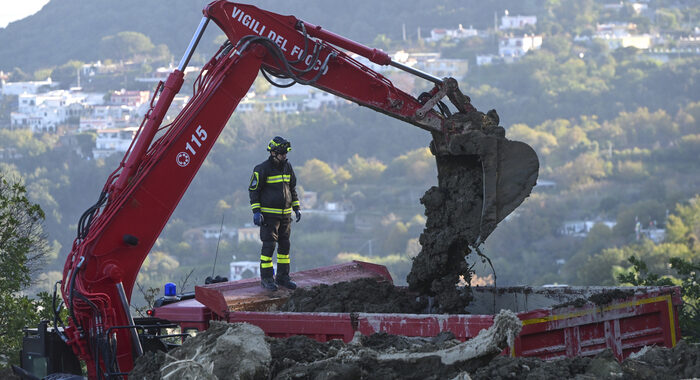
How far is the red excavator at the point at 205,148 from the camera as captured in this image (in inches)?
350

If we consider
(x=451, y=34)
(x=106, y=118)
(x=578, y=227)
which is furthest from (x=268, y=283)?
(x=451, y=34)

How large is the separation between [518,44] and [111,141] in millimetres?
60818

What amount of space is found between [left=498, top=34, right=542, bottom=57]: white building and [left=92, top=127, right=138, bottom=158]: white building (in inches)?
2196

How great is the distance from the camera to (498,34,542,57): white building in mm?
146750

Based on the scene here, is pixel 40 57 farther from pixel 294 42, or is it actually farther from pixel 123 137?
pixel 294 42

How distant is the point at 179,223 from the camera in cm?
9594

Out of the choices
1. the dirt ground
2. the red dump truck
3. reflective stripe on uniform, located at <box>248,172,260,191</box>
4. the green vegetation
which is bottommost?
the dirt ground

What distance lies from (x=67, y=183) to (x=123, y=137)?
699 inches

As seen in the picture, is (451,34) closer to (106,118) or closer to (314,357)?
(106,118)

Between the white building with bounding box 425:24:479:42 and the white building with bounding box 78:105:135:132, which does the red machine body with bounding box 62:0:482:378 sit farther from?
the white building with bounding box 425:24:479:42

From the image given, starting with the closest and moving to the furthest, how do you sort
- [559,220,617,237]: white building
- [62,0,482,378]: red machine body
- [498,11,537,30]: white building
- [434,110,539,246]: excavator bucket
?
1. [62,0,482,378]: red machine body
2. [434,110,539,246]: excavator bucket
3. [559,220,617,237]: white building
4. [498,11,537,30]: white building

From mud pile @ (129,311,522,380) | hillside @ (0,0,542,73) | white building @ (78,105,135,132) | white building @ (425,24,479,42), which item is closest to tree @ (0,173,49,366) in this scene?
mud pile @ (129,311,522,380)

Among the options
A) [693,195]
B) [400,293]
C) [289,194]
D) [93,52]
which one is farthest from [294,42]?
[93,52]

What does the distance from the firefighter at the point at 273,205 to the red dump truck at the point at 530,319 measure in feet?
1.48
